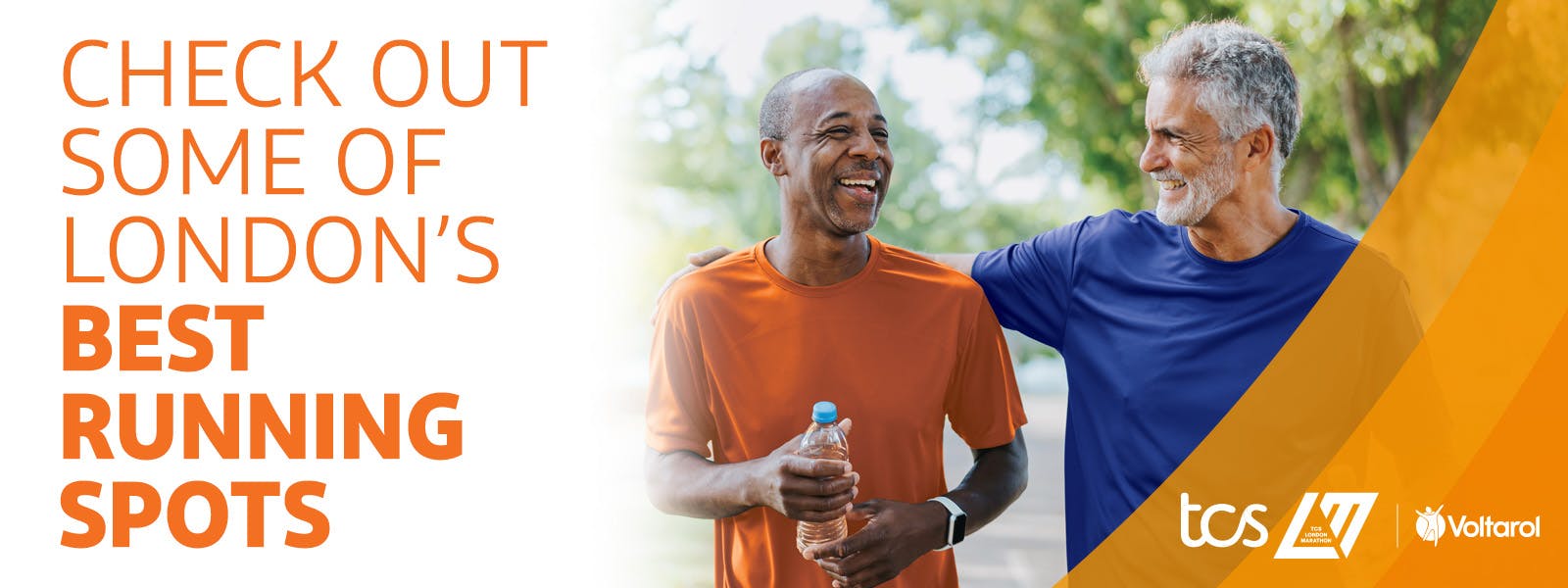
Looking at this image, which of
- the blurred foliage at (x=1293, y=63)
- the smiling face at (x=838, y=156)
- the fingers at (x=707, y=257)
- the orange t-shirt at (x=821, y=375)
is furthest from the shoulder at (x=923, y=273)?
the blurred foliage at (x=1293, y=63)

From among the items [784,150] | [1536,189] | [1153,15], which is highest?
[1153,15]

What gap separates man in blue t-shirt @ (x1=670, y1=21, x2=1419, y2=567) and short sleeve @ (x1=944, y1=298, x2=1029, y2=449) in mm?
250

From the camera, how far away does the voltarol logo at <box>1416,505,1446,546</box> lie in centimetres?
337

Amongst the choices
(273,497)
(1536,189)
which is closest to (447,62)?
(273,497)

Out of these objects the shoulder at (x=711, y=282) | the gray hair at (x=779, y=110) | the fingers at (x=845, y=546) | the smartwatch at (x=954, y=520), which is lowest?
→ the fingers at (x=845, y=546)

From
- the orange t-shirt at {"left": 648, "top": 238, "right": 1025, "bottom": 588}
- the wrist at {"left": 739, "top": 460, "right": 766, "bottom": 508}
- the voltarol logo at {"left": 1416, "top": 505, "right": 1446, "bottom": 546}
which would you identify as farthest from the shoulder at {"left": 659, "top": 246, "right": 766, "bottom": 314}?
the voltarol logo at {"left": 1416, "top": 505, "right": 1446, "bottom": 546}

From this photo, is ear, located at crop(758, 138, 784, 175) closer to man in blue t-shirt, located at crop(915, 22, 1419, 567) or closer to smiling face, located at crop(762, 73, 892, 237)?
smiling face, located at crop(762, 73, 892, 237)

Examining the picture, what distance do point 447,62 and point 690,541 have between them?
415 centimetres

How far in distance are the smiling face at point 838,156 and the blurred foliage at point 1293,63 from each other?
5.76 m

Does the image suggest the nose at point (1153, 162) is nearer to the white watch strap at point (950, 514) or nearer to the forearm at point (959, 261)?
the forearm at point (959, 261)

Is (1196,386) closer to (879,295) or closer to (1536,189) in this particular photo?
(879,295)

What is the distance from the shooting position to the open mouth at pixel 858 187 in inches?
125

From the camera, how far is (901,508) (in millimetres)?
3000

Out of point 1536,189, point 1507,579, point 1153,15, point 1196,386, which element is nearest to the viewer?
point 1196,386
